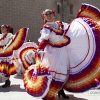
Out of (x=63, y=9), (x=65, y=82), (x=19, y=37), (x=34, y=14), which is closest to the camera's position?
(x=65, y=82)

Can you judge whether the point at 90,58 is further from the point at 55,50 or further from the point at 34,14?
the point at 34,14

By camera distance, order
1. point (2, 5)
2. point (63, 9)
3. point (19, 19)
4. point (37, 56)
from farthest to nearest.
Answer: point (63, 9) → point (19, 19) → point (2, 5) → point (37, 56)

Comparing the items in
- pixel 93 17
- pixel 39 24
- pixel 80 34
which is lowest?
pixel 39 24

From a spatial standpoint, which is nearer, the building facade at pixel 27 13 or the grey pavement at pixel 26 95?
the grey pavement at pixel 26 95

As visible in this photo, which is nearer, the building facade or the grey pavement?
the grey pavement

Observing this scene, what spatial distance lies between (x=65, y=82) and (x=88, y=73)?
34 centimetres

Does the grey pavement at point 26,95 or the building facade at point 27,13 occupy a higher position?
the building facade at point 27,13

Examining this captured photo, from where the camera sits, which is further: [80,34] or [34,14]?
[34,14]

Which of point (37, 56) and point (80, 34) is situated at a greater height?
point (80, 34)

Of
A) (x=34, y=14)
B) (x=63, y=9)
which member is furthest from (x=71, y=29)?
(x=63, y=9)

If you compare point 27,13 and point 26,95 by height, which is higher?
point 27,13

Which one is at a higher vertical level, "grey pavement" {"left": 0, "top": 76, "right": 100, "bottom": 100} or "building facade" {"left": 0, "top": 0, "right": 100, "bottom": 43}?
"building facade" {"left": 0, "top": 0, "right": 100, "bottom": 43}

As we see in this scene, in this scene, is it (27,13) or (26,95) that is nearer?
(26,95)

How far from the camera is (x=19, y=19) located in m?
11.4
